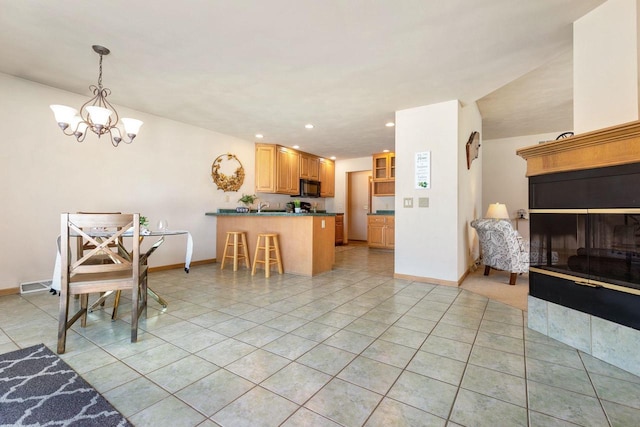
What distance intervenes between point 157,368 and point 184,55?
267 centimetres

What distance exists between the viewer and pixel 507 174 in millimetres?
6414

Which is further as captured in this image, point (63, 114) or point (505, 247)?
point (505, 247)

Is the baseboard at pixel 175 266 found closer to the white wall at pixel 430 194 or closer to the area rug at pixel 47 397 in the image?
the area rug at pixel 47 397

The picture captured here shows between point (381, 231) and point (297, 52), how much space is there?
5.22 m

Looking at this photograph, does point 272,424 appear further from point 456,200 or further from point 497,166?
point 497,166

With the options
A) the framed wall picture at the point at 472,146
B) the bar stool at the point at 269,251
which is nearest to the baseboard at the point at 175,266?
the bar stool at the point at 269,251

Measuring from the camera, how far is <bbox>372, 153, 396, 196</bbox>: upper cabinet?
7.07 metres

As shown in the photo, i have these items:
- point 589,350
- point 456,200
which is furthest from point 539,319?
point 456,200

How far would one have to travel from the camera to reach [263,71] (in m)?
2.99

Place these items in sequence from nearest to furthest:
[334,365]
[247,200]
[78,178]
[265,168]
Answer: [334,365] < [78,178] < [247,200] < [265,168]

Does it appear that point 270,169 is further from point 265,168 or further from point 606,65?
point 606,65

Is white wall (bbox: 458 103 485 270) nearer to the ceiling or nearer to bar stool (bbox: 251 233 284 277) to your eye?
the ceiling

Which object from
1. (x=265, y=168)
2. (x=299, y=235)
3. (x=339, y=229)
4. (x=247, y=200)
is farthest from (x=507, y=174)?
(x=247, y=200)

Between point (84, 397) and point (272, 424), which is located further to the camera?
point (84, 397)
